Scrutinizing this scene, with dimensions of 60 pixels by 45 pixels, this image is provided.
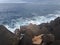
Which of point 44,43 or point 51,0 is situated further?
point 51,0

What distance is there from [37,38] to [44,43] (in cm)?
61

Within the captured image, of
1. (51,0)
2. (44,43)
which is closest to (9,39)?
Result: (44,43)

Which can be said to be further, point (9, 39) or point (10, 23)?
point (10, 23)

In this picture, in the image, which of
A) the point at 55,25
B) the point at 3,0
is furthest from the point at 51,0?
the point at 55,25

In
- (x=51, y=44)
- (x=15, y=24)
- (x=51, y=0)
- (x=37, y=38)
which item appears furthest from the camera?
(x=51, y=0)

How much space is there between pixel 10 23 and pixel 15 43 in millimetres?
5432

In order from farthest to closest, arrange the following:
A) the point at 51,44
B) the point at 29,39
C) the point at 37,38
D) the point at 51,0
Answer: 1. the point at 51,0
2. the point at 37,38
3. the point at 29,39
4. the point at 51,44

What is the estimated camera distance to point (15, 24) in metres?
11.2

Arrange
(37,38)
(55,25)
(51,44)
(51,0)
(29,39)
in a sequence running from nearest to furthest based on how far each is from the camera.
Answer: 1. (51,44)
2. (29,39)
3. (37,38)
4. (55,25)
5. (51,0)

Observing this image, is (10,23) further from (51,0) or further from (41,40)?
(51,0)

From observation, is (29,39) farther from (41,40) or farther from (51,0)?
(51,0)

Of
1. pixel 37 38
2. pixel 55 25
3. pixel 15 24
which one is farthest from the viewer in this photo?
pixel 15 24

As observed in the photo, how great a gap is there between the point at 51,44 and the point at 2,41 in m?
1.43

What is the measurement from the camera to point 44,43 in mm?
6281
